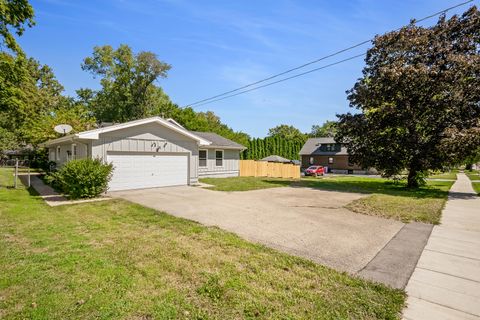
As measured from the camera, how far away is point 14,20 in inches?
460

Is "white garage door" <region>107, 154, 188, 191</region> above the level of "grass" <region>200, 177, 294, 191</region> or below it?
above

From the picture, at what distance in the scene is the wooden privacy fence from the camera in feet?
79.7

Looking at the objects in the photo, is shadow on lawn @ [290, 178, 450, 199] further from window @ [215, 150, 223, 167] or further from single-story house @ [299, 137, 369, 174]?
single-story house @ [299, 137, 369, 174]

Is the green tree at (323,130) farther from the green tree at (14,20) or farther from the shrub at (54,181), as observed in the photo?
the green tree at (14,20)

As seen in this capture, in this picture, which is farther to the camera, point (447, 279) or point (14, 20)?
point (14, 20)

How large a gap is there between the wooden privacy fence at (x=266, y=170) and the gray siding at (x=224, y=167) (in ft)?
3.15

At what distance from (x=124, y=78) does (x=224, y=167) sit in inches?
948

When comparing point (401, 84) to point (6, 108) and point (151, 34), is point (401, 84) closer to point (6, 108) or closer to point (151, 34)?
point (151, 34)

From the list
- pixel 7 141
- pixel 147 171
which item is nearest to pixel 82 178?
pixel 147 171

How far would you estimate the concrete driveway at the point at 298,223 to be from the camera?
202 inches

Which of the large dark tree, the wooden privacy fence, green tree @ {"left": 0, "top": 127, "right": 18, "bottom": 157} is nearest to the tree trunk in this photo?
Result: the large dark tree

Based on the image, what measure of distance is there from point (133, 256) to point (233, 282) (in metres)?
1.97

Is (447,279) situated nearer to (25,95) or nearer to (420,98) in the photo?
(420,98)

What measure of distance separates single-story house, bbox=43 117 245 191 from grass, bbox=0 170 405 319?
6650mm
